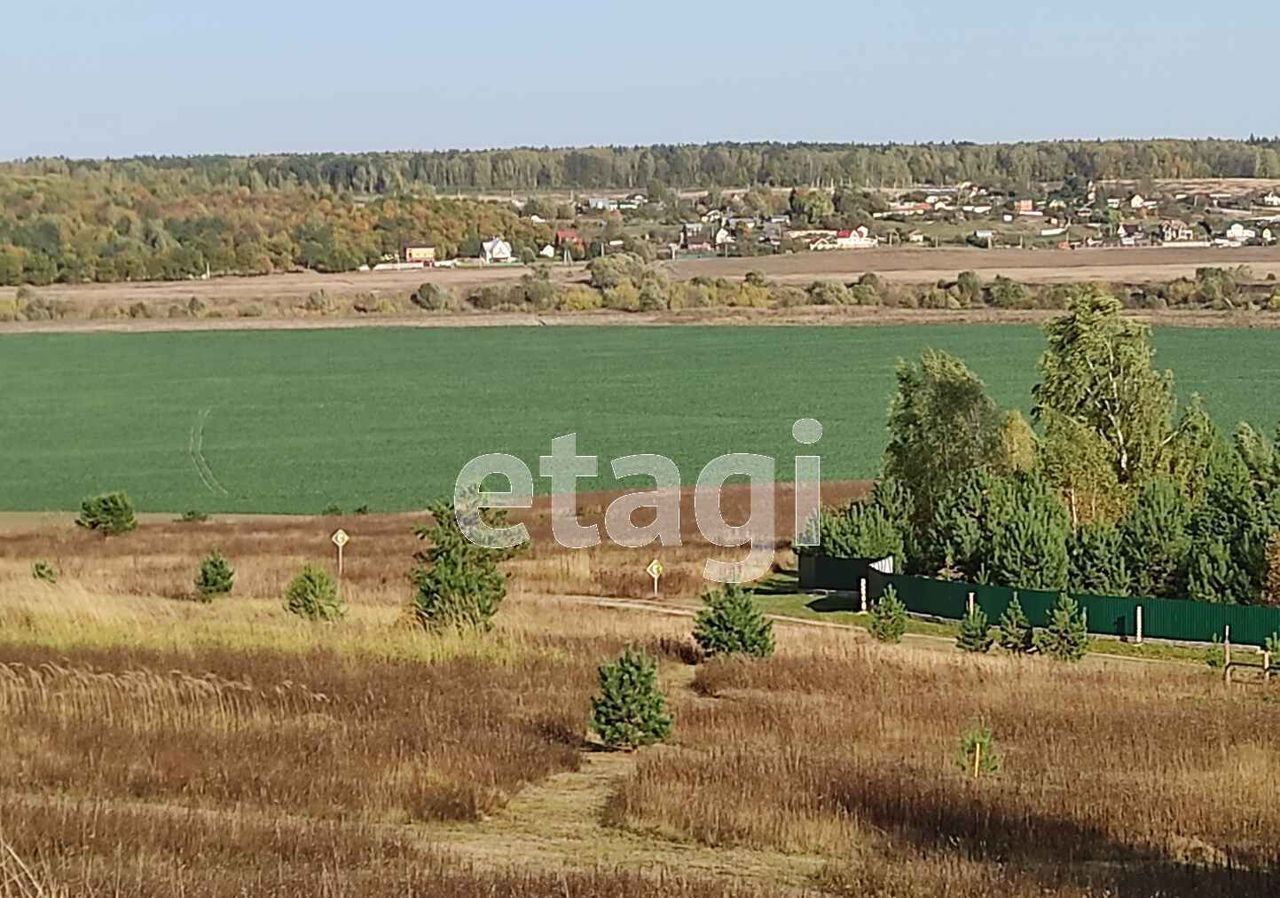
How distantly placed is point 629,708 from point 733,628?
7.17m

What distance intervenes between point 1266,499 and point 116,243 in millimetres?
166007

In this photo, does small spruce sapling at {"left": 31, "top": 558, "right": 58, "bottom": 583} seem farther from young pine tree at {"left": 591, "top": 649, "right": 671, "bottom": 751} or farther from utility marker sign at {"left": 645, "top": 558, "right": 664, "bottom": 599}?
young pine tree at {"left": 591, "top": 649, "right": 671, "bottom": 751}

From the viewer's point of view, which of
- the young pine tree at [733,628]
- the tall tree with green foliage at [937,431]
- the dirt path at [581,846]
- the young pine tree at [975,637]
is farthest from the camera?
the tall tree with green foliage at [937,431]

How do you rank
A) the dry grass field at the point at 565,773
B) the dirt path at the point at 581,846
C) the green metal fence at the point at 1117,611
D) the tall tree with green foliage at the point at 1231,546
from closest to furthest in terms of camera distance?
1. the dry grass field at the point at 565,773
2. the dirt path at the point at 581,846
3. the green metal fence at the point at 1117,611
4. the tall tree with green foliage at the point at 1231,546

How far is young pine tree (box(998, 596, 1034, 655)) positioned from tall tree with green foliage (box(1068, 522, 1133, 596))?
186 inches

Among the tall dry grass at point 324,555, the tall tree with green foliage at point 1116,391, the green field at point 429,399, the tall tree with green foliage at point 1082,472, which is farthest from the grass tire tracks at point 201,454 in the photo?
the tall tree with green foliage at point 1116,391

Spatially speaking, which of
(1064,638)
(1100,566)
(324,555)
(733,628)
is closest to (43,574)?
(324,555)

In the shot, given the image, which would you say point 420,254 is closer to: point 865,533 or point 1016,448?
point 1016,448

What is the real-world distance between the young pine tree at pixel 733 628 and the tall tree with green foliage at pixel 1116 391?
1415cm

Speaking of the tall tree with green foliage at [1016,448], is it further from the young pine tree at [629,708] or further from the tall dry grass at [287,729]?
the young pine tree at [629,708]

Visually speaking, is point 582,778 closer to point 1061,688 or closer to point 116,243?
point 1061,688

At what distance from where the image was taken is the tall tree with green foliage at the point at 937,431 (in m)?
36.2

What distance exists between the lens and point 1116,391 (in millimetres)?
34125

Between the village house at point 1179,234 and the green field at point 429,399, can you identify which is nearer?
the green field at point 429,399
